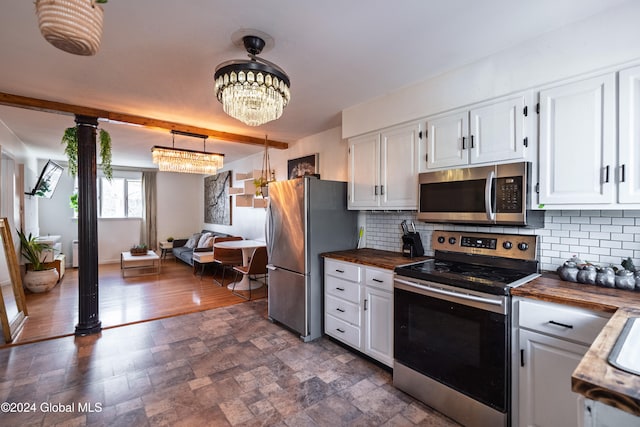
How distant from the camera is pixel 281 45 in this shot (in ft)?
6.46

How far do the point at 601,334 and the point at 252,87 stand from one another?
1.86m

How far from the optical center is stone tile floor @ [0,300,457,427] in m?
1.96

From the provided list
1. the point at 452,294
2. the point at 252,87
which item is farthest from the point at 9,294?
the point at 452,294

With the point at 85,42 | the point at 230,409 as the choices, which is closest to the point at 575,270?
the point at 230,409

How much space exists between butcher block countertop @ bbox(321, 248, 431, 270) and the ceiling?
151 cm

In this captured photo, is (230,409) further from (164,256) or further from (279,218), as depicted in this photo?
(164,256)

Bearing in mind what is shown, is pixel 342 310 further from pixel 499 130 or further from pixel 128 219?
pixel 128 219

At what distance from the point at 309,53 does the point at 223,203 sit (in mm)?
5559

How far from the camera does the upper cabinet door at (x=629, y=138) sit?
1555 mm

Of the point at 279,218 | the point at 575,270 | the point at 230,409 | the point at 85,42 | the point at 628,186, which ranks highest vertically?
the point at 85,42

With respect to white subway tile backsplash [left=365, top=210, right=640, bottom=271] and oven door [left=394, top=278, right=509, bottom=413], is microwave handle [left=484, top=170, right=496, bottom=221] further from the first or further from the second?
oven door [left=394, top=278, right=509, bottom=413]

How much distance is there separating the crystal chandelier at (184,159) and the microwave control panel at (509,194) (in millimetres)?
3479

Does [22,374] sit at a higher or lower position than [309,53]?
lower

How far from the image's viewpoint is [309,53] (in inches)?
81.7
